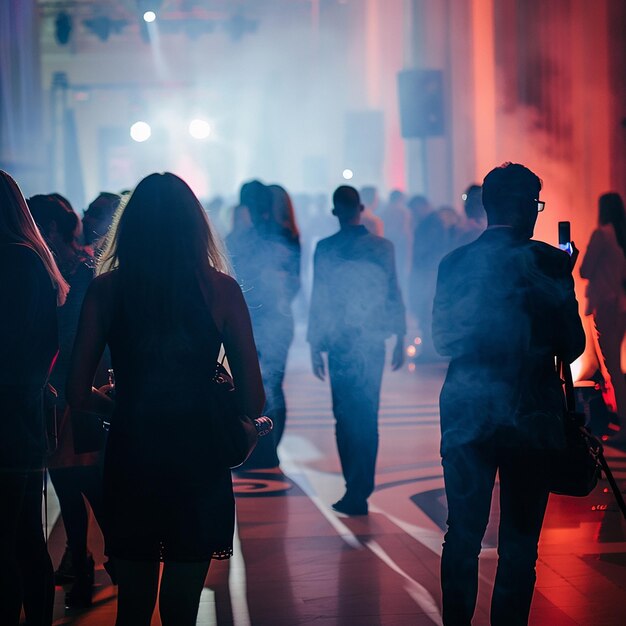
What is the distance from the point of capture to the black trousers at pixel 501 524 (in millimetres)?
3193

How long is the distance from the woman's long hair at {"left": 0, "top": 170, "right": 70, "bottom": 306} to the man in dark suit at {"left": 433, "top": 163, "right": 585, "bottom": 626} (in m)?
1.28

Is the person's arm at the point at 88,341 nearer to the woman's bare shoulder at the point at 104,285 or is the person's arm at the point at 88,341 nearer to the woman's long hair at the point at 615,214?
the woman's bare shoulder at the point at 104,285

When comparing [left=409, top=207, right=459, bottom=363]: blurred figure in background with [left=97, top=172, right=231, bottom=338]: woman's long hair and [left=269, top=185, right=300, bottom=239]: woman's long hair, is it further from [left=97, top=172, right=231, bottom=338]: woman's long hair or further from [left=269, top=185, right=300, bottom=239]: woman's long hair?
[left=97, top=172, right=231, bottom=338]: woman's long hair

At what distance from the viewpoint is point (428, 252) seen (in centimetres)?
1232

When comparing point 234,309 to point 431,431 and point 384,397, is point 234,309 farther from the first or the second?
point 384,397

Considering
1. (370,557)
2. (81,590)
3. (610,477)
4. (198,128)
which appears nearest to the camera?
(610,477)

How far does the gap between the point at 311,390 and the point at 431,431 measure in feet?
9.60

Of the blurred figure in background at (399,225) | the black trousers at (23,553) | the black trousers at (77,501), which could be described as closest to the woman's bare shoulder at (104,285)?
the black trousers at (23,553)

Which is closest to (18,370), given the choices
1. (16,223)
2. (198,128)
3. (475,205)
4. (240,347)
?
(16,223)

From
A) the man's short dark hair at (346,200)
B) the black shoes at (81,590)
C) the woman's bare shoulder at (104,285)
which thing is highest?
the man's short dark hair at (346,200)

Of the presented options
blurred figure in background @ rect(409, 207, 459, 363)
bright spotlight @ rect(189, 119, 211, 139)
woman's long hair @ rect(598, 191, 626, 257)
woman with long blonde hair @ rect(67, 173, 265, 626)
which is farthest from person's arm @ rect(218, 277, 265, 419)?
bright spotlight @ rect(189, 119, 211, 139)

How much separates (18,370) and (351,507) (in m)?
3.21

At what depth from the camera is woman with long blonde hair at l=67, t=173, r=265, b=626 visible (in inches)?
102

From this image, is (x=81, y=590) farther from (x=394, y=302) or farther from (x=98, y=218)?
(x=394, y=302)
